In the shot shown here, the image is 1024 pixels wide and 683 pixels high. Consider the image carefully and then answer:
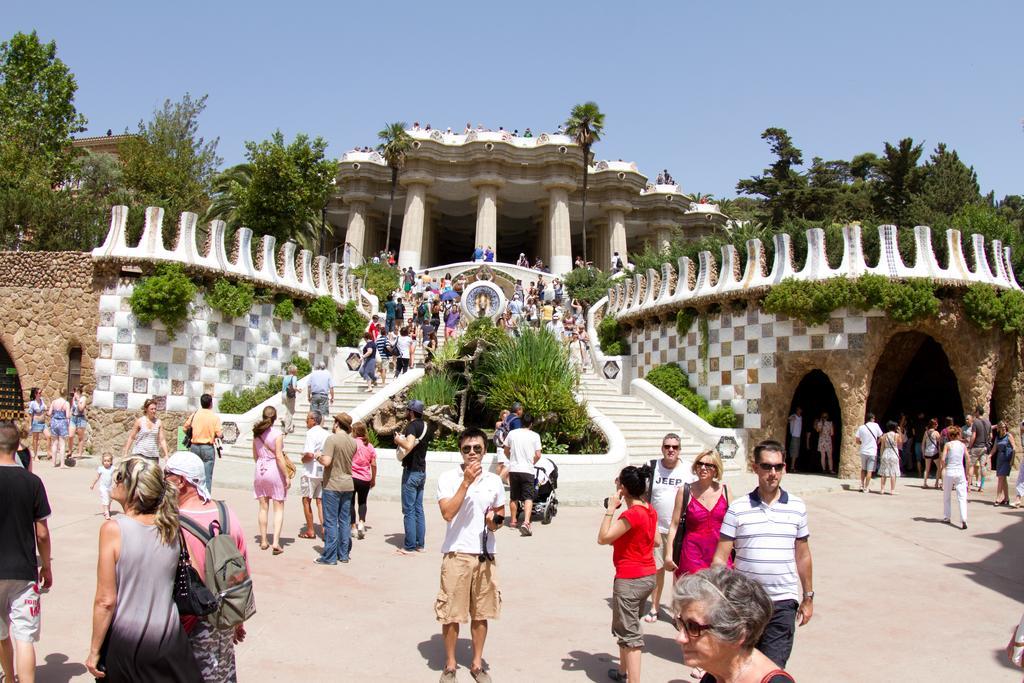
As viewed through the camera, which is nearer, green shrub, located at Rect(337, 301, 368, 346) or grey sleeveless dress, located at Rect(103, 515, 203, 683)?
grey sleeveless dress, located at Rect(103, 515, 203, 683)

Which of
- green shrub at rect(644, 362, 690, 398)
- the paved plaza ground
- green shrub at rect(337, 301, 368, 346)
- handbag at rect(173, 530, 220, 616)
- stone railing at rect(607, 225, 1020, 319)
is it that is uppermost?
stone railing at rect(607, 225, 1020, 319)

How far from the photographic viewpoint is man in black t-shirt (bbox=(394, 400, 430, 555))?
342 inches

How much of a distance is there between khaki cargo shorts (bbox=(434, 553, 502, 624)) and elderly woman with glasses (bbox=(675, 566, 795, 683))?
2.92 metres

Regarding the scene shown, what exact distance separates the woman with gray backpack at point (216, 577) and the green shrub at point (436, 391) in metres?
11.9

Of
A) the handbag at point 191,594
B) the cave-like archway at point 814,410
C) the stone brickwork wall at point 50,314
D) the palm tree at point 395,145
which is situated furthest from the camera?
the palm tree at point 395,145

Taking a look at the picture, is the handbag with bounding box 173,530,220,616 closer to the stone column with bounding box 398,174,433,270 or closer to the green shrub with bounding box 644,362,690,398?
the green shrub with bounding box 644,362,690,398

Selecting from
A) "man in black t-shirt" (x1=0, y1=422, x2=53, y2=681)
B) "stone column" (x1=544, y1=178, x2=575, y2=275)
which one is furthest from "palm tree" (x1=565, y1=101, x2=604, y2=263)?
"man in black t-shirt" (x1=0, y1=422, x2=53, y2=681)

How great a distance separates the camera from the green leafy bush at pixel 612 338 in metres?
23.8

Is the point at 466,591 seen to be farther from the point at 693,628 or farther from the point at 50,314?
the point at 50,314

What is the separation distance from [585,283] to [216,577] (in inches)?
1313

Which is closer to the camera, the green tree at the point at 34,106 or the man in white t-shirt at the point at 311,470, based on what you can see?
the man in white t-shirt at the point at 311,470

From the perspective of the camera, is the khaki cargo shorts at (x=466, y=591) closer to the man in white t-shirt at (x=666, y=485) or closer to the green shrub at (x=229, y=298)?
the man in white t-shirt at (x=666, y=485)

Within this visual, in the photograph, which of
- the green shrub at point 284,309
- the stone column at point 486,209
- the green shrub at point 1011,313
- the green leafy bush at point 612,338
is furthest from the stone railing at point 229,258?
the stone column at point 486,209

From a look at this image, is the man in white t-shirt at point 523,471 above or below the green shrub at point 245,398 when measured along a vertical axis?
below
